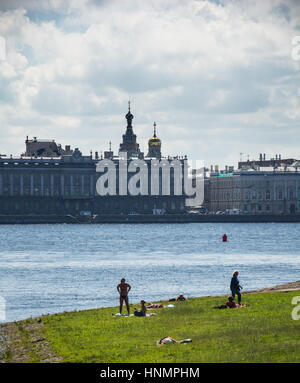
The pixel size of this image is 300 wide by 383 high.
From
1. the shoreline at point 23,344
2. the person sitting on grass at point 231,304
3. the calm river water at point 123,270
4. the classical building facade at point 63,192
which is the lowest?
the calm river water at point 123,270

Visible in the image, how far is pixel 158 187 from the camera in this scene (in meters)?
180

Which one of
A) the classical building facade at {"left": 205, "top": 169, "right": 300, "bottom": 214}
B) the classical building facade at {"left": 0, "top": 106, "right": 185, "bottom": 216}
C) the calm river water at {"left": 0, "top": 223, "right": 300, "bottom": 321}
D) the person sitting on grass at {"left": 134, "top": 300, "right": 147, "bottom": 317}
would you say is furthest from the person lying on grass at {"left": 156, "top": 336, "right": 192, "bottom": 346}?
the classical building facade at {"left": 205, "top": 169, "right": 300, "bottom": 214}

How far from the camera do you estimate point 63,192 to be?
177625 mm

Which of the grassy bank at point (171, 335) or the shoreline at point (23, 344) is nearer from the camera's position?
the grassy bank at point (171, 335)

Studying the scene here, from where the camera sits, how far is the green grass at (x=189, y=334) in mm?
20188

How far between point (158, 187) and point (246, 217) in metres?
20.8

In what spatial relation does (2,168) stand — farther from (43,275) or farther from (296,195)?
(43,275)

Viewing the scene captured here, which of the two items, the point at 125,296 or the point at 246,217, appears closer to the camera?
the point at 125,296

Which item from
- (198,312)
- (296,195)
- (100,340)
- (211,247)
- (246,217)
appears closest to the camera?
(100,340)

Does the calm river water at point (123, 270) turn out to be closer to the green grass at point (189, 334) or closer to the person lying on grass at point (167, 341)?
the green grass at point (189, 334)

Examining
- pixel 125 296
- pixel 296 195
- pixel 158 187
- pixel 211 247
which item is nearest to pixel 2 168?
pixel 158 187

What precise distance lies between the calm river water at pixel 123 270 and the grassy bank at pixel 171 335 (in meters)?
6.87

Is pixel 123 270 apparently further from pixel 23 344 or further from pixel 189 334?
pixel 189 334

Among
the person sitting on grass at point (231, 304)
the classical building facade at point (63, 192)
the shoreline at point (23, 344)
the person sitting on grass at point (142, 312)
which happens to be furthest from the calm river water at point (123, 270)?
the classical building facade at point (63, 192)
